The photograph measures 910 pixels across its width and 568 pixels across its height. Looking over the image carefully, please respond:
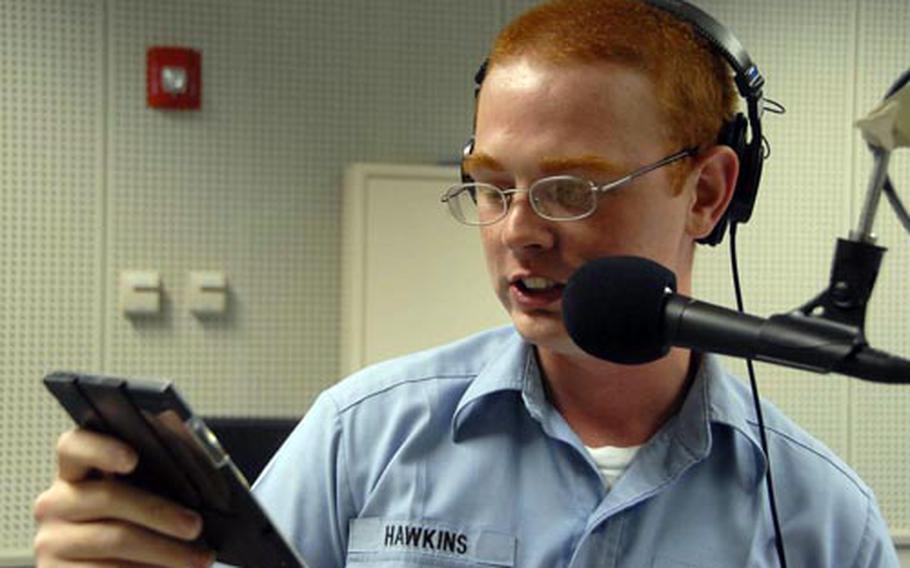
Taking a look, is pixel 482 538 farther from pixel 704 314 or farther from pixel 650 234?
pixel 704 314

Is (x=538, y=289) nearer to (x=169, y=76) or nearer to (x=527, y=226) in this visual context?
(x=527, y=226)

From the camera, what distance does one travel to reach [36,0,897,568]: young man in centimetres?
104

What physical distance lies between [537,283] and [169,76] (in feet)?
6.92

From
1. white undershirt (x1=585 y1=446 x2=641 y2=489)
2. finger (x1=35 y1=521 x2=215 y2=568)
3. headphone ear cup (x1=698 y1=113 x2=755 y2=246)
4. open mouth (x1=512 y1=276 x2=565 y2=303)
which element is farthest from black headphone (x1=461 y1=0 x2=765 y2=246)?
finger (x1=35 y1=521 x2=215 y2=568)

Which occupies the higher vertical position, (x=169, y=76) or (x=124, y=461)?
(x=169, y=76)

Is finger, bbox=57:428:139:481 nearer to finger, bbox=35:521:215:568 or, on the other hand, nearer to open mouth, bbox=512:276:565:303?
finger, bbox=35:521:215:568

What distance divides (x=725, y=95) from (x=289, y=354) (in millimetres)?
2075

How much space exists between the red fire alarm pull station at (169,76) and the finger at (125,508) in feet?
7.23

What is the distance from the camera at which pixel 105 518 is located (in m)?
0.85

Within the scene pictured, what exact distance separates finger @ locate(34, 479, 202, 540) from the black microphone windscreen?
1.06 ft

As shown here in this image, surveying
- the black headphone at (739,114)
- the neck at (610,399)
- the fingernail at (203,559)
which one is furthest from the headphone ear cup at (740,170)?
the fingernail at (203,559)

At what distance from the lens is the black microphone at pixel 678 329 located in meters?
0.59

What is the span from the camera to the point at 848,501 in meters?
1.15

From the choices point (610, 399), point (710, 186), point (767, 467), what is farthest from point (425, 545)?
point (710, 186)
